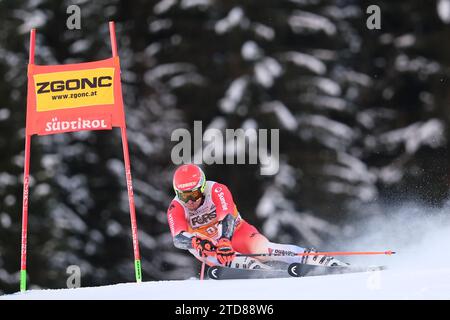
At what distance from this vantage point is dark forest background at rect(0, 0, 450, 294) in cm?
2317

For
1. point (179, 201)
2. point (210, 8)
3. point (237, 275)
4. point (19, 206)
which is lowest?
point (237, 275)

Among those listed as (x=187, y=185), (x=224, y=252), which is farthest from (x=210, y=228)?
(x=187, y=185)

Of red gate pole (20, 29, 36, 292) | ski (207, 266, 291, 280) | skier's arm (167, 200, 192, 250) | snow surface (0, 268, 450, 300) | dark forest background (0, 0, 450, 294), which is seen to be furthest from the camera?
dark forest background (0, 0, 450, 294)

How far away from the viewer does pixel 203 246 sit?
12.8 metres

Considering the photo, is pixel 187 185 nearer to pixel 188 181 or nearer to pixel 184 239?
pixel 188 181

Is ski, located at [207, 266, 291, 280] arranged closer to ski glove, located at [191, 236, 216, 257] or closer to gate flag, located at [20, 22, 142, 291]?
ski glove, located at [191, 236, 216, 257]

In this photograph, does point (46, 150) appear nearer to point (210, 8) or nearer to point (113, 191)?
point (113, 191)

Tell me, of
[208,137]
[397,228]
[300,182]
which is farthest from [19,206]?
[397,228]

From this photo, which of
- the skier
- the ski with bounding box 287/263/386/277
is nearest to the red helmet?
the skier

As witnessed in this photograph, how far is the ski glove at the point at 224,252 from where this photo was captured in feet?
42.2

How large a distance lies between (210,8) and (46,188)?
510 cm

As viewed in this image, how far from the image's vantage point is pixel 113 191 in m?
24.6

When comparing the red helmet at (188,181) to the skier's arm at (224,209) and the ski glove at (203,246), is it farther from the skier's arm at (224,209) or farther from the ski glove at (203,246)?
the ski glove at (203,246)

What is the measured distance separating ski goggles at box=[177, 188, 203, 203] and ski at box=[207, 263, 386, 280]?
82 cm
